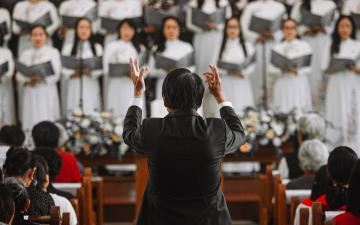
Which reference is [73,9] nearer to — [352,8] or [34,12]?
[34,12]

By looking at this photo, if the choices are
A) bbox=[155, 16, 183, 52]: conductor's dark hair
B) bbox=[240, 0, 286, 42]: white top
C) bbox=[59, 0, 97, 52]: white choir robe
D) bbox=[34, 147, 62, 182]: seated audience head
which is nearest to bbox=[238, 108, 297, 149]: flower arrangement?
bbox=[155, 16, 183, 52]: conductor's dark hair

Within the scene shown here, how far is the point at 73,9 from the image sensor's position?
1169 cm

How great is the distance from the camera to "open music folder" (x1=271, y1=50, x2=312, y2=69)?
11.0m

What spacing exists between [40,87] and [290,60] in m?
3.14

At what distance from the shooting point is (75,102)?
1162 cm

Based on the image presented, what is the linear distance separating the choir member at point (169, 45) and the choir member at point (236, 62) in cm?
46

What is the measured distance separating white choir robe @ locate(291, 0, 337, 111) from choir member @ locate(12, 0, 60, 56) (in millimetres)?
→ 3111

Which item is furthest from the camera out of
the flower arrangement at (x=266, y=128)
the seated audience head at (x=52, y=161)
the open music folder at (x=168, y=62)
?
the open music folder at (x=168, y=62)

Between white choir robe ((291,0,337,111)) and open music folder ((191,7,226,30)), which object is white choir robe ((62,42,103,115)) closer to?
open music folder ((191,7,226,30))

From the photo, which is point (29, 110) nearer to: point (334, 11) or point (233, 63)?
point (233, 63)

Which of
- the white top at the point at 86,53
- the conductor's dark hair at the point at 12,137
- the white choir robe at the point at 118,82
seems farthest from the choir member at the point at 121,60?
the conductor's dark hair at the point at 12,137

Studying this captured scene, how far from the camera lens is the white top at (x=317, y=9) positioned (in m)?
11.5

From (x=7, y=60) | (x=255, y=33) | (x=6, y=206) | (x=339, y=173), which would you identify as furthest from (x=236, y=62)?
(x=6, y=206)

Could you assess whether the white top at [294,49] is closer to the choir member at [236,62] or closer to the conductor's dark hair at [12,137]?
the choir member at [236,62]
